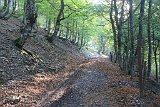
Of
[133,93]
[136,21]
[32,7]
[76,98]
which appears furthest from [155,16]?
[76,98]

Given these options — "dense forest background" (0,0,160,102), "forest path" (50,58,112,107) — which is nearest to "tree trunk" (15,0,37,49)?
"dense forest background" (0,0,160,102)

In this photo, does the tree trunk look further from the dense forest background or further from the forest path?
the forest path

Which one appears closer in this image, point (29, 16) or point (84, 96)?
point (84, 96)

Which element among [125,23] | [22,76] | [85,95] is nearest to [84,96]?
[85,95]

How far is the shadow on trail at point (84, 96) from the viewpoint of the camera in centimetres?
1270

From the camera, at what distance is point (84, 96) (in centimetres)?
1423

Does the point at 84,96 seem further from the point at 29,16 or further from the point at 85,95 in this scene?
the point at 29,16

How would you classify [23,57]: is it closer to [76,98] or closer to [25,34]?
[25,34]

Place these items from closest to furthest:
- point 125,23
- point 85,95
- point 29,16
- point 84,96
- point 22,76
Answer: point 84,96, point 85,95, point 22,76, point 29,16, point 125,23

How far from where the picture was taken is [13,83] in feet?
49.2

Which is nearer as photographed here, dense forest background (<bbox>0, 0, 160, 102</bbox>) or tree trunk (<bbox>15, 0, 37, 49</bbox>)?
dense forest background (<bbox>0, 0, 160, 102</bbox>)

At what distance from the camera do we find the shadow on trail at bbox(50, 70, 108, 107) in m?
12.7

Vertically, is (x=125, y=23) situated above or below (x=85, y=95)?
above

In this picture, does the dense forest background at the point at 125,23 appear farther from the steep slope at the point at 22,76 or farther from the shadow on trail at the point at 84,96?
the shadow on trail at the point at 84,96
